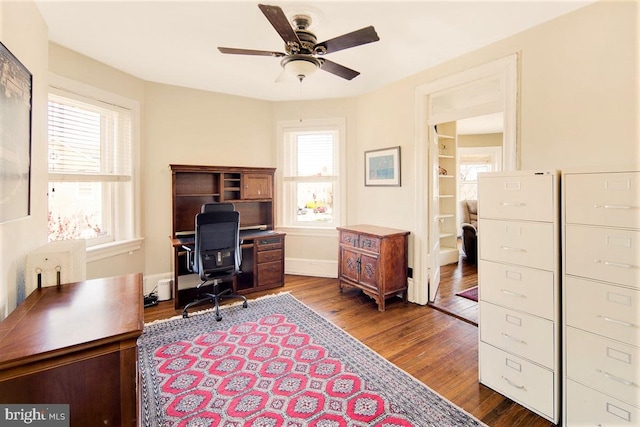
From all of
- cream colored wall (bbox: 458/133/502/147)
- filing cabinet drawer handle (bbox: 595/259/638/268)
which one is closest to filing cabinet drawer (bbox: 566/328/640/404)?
filing cabinet drawer handle (bbox: 595/259/638/268)

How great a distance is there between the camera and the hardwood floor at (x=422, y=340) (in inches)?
72.6

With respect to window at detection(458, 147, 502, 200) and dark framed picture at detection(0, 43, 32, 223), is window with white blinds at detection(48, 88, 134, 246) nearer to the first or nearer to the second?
dark framed picture at detection(0, 43, 32, 223)

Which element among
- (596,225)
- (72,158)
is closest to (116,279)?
(72,158)

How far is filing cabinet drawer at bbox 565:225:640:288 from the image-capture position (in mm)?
1398

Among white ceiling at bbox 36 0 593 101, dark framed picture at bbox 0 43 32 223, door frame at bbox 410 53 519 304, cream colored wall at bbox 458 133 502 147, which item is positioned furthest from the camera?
cream colored wall at bbox 458 133 502 147

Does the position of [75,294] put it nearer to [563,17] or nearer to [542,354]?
[542,354]

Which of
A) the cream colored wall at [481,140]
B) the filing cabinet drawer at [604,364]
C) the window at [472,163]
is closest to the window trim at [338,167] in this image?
the filing cabinet drawer at [604,364]

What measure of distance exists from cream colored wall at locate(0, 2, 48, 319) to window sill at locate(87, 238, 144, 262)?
962 mm

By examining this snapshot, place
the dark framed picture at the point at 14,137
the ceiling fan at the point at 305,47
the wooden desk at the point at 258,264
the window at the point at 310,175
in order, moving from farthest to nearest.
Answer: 1. the window at the point at 310,175
2. the wooden desk at the point at 258,264
3. the ceiling fan at the point at 305,47
4. the dark framed picture at the point at 14,137

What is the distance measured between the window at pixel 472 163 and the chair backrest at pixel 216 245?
5.76 meters

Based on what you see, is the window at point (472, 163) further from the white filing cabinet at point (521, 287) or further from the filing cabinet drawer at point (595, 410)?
the filing cabinet drawer at point (595, 410)

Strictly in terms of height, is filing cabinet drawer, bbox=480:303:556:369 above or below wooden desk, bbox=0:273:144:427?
below

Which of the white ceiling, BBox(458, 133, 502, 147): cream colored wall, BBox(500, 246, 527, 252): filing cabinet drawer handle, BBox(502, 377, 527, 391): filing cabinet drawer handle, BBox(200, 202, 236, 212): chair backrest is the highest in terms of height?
BBox(458, 133, 502, 147): cream colored wall

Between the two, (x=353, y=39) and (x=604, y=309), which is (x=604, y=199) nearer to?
(x=604, y=309)
